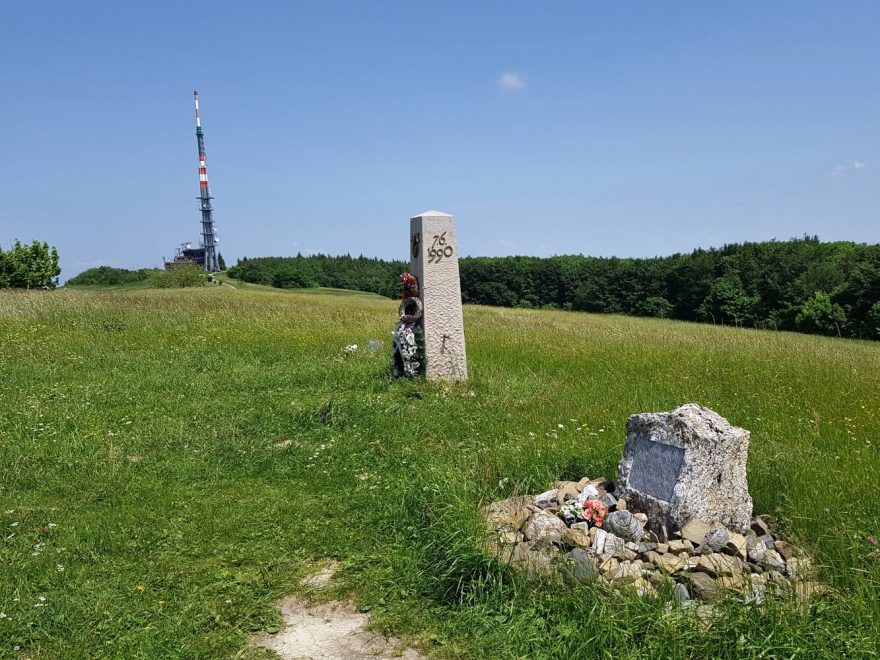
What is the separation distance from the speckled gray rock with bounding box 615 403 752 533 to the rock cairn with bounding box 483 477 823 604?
91 millimetres

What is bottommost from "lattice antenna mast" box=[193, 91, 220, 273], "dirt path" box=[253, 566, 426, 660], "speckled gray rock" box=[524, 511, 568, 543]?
"dirt path" box=[253, 566, 426, 660]

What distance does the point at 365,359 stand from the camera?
1242cm

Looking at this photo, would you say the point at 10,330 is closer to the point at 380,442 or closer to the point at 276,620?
the point at 380,442

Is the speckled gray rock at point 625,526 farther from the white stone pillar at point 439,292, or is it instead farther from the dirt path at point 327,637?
the white stone pillar at point 439,292

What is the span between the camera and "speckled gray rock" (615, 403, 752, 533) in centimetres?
439

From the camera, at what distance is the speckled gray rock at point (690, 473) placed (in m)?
4.39

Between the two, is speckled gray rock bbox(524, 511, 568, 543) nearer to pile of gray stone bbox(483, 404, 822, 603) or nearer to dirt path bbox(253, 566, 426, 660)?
pile of gray stone bbox(483, 404, 822, 603)

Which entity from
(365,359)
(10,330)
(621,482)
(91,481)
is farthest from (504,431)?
(10,330)

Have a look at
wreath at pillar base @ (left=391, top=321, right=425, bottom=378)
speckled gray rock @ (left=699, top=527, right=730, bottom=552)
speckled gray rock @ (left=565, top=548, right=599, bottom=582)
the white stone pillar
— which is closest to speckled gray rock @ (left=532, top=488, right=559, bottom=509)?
speckled gray rock @ (left=565, top=548, right=599, bottom=582)

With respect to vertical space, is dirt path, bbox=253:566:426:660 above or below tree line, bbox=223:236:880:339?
below

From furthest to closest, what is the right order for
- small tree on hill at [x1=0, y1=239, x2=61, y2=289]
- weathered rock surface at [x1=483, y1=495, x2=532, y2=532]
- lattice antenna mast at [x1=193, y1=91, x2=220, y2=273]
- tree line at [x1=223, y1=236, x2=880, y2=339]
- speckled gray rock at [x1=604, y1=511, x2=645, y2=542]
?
lattice antenna mast at [x1=193, y1=91, x2=220, y2=273] < small tree on hill at [x1=0, y1=239, x2=61, y2=289] < tree line at [x1=223, y1=236, x2=880, y2=339] < weathered rock surface at [x1=483, y1=495, x2=532, y2=532] < speckled gray rock at [x1=604, y1=511, x2=645, y2=542]

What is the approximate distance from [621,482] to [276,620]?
2750 millimetres

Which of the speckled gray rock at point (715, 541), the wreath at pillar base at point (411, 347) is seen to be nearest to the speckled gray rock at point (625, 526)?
the speckled gray rock at point (715, 541)

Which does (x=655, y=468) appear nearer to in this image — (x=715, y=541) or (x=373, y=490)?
(x=715, y=541)
